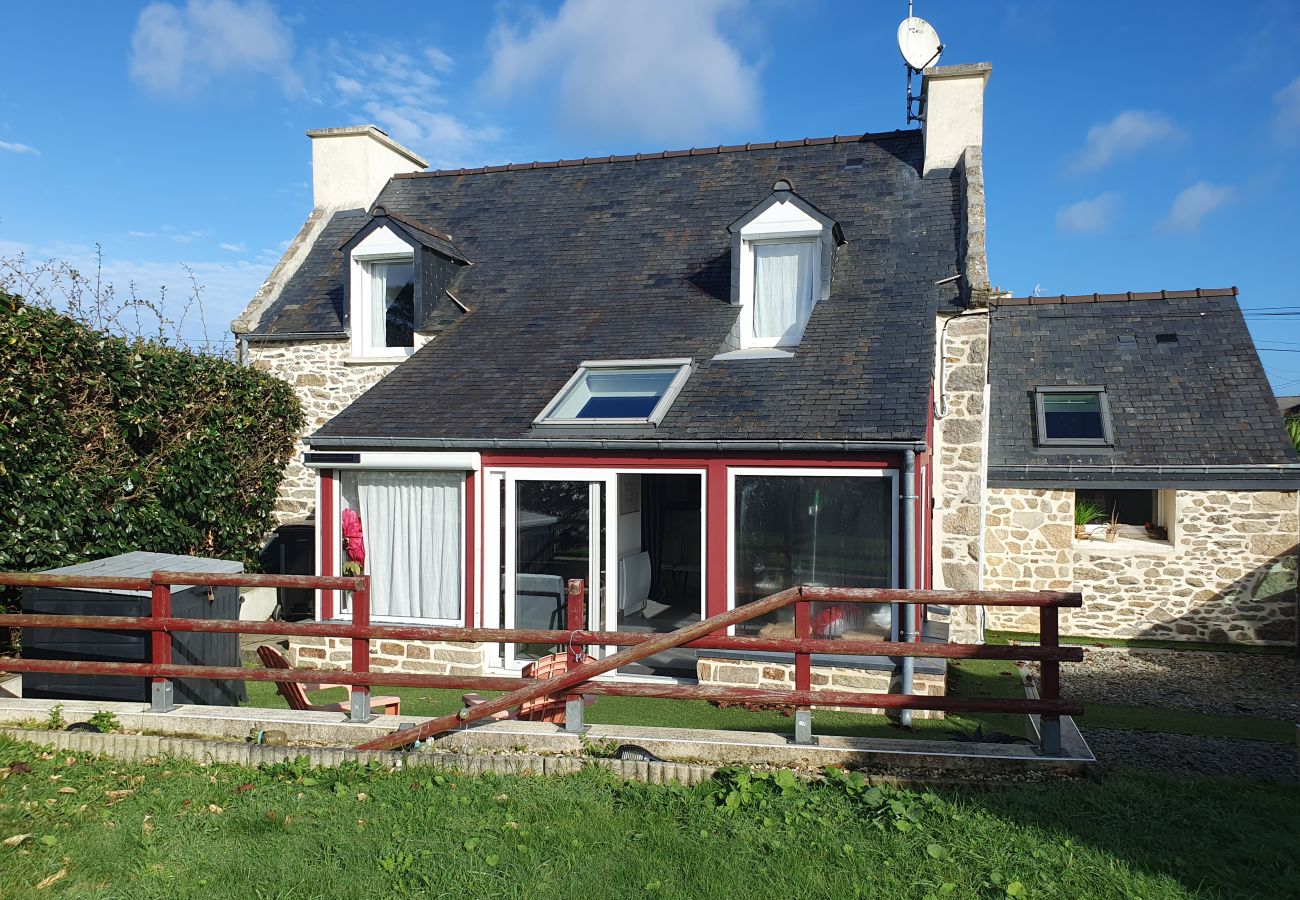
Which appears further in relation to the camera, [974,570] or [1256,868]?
[974,570]

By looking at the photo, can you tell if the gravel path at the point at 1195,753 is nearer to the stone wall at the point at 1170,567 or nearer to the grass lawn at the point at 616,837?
the grass lawn at the point at 616,837

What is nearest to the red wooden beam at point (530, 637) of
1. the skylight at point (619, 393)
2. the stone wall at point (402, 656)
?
the stone wall at point (402, 656)

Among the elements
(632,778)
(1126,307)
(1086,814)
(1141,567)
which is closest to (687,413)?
(632,778)

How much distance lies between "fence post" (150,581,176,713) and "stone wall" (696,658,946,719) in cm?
455

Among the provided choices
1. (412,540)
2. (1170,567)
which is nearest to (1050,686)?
(412,540)

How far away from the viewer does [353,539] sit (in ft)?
31.5

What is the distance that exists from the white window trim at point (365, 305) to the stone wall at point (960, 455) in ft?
24.7

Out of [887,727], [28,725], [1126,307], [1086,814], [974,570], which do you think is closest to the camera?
[1086,814]

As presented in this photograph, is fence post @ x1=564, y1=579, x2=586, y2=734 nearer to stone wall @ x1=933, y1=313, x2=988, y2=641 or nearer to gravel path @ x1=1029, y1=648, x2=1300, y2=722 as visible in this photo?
gravel path @ x1=1029, y1=648, x2=1300, y2=722

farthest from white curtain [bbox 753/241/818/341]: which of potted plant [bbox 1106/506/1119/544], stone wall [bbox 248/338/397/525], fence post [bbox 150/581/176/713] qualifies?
fence post [bbox 150/581/176/713]

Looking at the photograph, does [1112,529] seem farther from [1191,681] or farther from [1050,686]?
[1050,686]

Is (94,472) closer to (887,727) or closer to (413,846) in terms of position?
(413,846)

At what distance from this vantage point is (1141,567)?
12.4 meters

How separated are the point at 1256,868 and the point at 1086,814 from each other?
0.76 m
